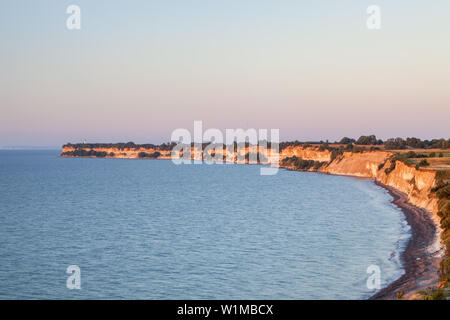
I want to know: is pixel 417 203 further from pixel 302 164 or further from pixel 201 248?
pixel 302 164

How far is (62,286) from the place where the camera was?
2288 centimetres

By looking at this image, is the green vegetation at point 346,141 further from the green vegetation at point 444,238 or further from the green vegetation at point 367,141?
the green vegetation at point 444,238

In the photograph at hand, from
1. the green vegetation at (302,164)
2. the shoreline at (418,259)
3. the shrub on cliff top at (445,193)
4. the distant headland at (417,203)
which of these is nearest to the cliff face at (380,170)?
the distant headland at (417,203)

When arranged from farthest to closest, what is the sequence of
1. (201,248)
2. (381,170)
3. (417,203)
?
(381,170) → (417,203) → (201,248)

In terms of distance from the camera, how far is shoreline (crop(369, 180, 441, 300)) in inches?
797

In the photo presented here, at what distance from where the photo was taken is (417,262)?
25.3 m

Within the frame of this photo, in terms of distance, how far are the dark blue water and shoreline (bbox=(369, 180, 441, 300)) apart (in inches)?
28.4

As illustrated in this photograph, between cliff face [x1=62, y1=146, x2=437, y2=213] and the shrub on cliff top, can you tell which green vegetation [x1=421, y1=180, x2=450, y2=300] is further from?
cliff face [x1=62, y1=146, x2=437, y2=213]

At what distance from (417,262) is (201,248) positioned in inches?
481

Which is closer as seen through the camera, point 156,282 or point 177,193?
point 156,282

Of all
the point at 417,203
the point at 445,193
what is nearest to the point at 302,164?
the point at 417,203

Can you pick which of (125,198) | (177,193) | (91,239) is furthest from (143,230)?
(177,193)
